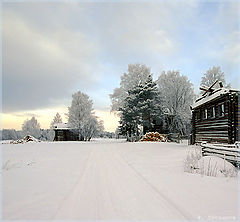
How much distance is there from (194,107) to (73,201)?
63.8 ft

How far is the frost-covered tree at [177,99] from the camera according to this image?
115ft

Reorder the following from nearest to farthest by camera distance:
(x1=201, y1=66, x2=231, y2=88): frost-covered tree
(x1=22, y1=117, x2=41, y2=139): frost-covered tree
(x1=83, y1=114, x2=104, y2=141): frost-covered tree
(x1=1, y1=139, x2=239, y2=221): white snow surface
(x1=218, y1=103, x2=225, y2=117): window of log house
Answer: (x1=1, y1=139, x2=239, y2=221): white snow surface → (x1=218, y1=103, x2=225, y2=117): window of log house → (x1=201, y1=66, x2=231, y2=88): frost-covered tree → (x1=83, y1=114, x2=104, y2=141): frost-covered tree → (x1=22, y1=117, x2=41, y2=139): frost-covered tree

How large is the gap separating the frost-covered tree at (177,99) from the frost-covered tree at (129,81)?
217 inches

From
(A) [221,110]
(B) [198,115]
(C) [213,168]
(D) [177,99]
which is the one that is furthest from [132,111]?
(C) [213,168]

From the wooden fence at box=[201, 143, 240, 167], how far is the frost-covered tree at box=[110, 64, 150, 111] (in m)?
24.5

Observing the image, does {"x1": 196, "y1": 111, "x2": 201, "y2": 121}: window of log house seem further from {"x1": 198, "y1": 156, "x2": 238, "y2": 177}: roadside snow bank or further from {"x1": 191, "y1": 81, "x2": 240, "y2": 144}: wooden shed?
{"x1": 198, "y1": 156, "x2": 238, "y2": 177}: roadside snow bank

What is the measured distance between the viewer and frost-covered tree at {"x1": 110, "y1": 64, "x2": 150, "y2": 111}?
111ft

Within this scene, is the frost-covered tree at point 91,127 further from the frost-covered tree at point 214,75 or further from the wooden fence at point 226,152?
the wooden fence at point 226,152

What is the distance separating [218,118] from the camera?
15.7 meters

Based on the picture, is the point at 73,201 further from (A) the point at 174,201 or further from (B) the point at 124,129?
(B) the point at 124,129

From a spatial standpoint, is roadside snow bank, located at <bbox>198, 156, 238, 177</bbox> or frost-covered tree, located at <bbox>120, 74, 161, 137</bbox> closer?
roadside snow bank, located at <bbox>198, 156, 238, 177</bbox>

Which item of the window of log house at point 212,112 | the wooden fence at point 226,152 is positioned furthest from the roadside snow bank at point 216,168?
the window of log house at point 212,112

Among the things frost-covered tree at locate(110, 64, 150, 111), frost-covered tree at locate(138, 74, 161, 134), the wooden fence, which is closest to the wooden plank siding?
the wooden fence

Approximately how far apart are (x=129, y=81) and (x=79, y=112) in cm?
1491
